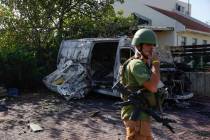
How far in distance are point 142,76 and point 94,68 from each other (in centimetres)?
969

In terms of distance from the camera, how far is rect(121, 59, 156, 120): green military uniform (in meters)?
4.96

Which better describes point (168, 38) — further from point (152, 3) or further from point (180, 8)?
point (180, 8)

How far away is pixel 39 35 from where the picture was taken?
1834 cm

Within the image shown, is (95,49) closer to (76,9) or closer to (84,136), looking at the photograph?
(76,9)

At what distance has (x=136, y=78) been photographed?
500 centimetres

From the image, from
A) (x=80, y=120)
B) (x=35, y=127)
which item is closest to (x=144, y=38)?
(x=35, y=127)

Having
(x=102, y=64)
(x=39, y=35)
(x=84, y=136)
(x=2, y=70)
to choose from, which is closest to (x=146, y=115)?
(x=84, y=136)

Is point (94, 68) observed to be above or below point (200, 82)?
above

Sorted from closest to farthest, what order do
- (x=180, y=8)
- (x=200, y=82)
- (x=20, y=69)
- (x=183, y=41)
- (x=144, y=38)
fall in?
(x=144, y=38) < (x=200, y=82) < (x=20, y=69) < (x=183, y=41) < (x=180, y=8)

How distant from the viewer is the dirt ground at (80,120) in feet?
30.3

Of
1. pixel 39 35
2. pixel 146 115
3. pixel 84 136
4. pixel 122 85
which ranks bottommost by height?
pixel 84 136

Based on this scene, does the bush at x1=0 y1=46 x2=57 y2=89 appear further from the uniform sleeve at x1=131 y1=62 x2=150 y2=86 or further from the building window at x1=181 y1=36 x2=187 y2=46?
the building window at x1=181 y1=36 x2=187 y2=46

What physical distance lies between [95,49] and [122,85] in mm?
9523

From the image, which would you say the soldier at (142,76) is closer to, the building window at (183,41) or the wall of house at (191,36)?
the wall of house at (191,36)
